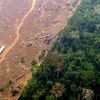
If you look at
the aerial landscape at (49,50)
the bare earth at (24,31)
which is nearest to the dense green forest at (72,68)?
the aerial landscape at (49,50)

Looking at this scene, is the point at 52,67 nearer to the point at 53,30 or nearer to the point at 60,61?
the point at 60,61

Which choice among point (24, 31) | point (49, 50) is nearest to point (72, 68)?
point (49, 50)

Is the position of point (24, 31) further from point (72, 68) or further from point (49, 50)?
point (72, 68)

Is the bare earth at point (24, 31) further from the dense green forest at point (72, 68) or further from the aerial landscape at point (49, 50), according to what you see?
the dense green forest at point (72, 68)

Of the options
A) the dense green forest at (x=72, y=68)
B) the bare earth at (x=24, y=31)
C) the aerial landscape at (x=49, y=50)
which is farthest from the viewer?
the bare earth at (x=24, y=31)

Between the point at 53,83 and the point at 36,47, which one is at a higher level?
the point at 36,47

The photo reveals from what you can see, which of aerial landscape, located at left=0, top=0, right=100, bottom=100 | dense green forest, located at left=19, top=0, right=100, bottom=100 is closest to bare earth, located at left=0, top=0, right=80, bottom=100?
aerial landscape, located at left=0, top=0, right=100, bottom=100

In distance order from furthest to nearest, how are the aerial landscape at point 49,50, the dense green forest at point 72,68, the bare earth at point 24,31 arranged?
the bare earth at point 24,31, the aerial landscape at point 49,50, the dense green forest at point 72,68

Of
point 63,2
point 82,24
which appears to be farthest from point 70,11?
point 82,24
